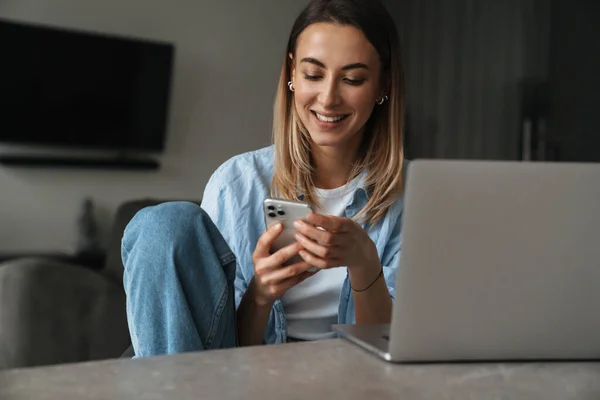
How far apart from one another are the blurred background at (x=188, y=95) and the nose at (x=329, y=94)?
5.32ft

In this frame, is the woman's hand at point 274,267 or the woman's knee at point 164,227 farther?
the woman's hand at point 274,267

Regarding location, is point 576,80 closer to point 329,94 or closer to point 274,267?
point 329,94

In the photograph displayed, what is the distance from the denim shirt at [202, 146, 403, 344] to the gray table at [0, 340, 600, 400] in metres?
0.67

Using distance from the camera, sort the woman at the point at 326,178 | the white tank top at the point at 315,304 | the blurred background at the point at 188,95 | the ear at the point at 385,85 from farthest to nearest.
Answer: the blurred background at the point at 188,95
the ear at the point at 385,85
the white tank top at the point at 315,304
the woman at the point at 326,178

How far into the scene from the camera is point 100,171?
3.89 m

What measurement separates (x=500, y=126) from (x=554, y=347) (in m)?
3.25

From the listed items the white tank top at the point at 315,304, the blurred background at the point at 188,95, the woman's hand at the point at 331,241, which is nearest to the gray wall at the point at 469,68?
the blurred background at the point at 188,95

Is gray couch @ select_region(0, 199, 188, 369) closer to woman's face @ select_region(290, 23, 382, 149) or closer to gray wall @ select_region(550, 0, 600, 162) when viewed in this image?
woman's face @ select_region(290, 23, 382, 149)

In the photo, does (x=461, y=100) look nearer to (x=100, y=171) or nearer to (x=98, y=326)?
(x=100, y=171)

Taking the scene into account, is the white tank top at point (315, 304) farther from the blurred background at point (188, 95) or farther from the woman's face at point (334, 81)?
the blurred background at point (188, 95)

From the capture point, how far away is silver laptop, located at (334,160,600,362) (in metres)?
0.64

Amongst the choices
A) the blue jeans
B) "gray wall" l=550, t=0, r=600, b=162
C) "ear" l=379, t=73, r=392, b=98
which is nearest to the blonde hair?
"ear" l=379, t=73, r=392, b=98

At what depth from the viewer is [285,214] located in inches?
40.9

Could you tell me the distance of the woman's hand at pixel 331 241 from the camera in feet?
3.31
